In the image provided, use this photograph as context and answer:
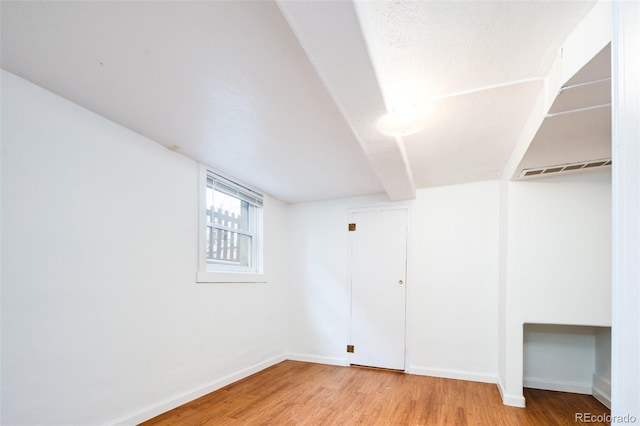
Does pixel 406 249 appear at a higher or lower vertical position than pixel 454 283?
higher

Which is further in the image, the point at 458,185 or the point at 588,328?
the point at 458,185

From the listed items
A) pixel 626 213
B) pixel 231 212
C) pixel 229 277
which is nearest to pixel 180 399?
pixel 229 277

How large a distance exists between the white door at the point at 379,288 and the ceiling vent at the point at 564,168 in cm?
151

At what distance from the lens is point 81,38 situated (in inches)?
58.3

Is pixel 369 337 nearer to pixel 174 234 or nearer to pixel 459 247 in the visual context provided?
pixel 459 247

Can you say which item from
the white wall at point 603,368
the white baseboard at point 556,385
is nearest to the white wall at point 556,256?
the white wall at point 603,368

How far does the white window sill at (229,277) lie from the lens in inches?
119

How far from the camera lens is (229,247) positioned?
3590 mm

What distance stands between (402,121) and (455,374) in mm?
2990

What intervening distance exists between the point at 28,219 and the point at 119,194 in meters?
0.57

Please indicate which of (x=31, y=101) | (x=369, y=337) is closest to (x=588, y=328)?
(x=369, y=337)

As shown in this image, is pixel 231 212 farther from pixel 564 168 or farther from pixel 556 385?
pixel 556 385

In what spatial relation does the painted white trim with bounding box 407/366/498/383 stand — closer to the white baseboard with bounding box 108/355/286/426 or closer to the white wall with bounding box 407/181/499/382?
the white wall with bounding box 407/181/499/382

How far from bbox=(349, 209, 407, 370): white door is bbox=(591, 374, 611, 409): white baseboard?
181cm
